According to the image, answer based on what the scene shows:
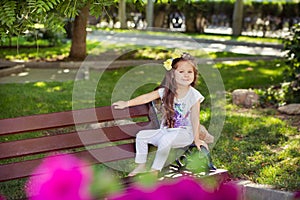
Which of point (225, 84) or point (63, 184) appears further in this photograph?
point (225, 84)

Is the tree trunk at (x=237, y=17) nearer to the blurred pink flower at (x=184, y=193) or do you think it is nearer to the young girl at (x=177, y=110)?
the young girl at (x=177, y=110)

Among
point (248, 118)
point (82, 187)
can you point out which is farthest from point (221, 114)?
point (82, 187)

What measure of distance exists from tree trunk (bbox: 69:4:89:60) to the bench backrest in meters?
8.00

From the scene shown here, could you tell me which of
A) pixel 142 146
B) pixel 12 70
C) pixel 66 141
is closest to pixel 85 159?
pixel 66 141

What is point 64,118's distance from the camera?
3.97m

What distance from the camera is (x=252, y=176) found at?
16.0ft

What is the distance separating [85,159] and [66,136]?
23 centimetres

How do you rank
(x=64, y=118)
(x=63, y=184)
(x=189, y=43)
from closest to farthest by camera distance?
(x=63, y=184)
(x=64, y=118)
(x=189, y=43)

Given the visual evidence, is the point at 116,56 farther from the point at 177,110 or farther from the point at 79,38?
the point at 177,110

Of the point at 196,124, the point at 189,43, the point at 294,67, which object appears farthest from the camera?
the point at 189,43

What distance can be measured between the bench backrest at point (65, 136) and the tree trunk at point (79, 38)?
8001 millimetres

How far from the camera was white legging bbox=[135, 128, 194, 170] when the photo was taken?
4004 mm

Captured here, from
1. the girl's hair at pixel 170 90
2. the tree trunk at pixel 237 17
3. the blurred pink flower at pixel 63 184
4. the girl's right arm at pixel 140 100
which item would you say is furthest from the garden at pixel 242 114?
the tree trunk at pixel 237 17

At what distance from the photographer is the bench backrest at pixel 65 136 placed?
3.70 meters
